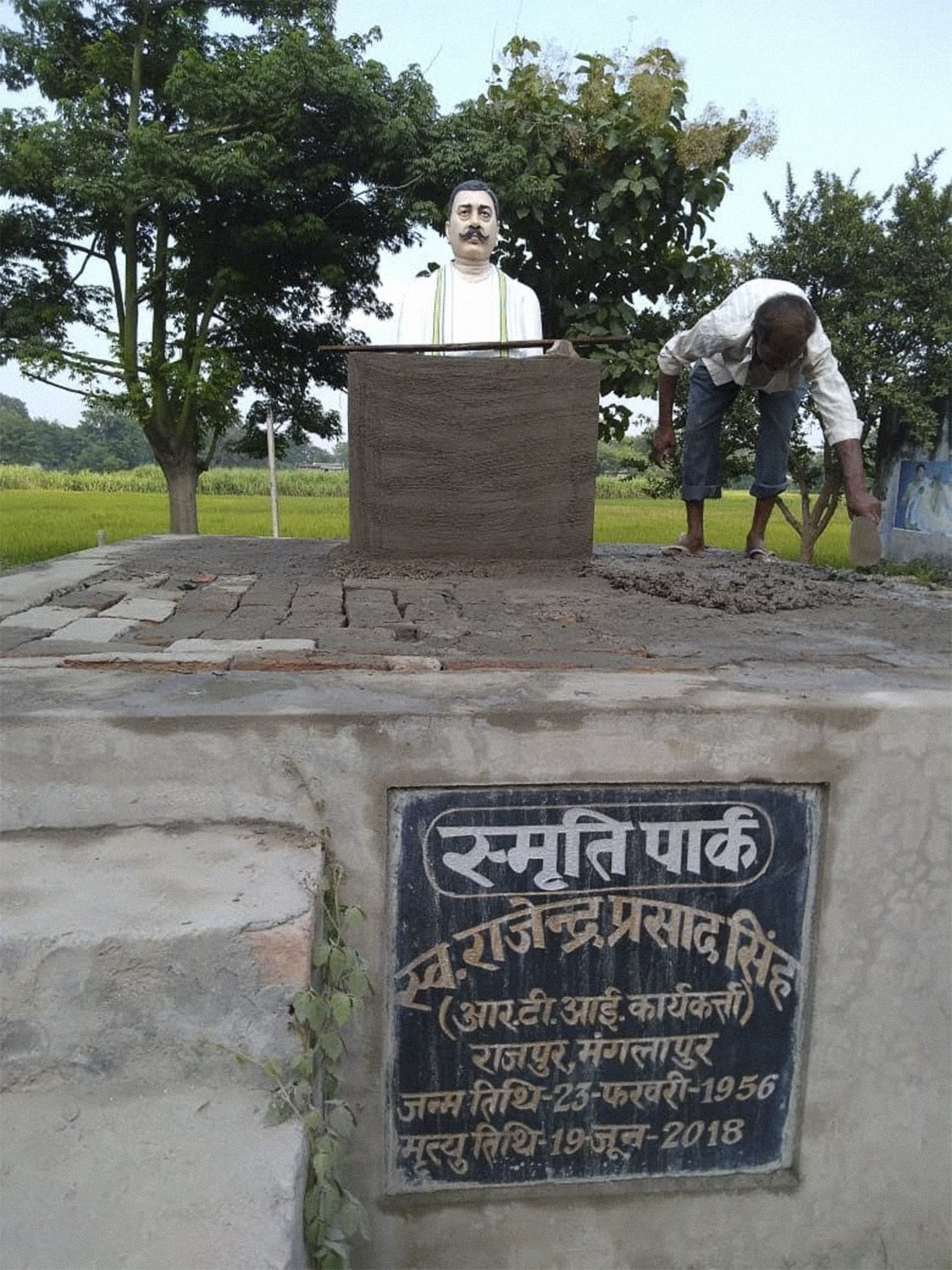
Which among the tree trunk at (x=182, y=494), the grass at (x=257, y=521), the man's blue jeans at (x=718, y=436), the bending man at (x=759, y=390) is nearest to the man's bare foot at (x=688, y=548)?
the bending man at (x=759, y=390)

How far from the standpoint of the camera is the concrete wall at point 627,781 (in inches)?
75.1

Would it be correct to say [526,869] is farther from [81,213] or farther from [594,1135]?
[81,213]

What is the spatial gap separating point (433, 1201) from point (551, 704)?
1.14m

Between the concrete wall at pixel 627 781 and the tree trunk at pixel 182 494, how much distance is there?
9522mm

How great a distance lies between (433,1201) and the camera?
222cm

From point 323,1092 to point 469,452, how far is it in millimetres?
2522

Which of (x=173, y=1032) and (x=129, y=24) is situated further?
(x=129, y=24)

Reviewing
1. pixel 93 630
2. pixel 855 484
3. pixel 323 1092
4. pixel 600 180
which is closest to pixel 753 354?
pixel 855 484

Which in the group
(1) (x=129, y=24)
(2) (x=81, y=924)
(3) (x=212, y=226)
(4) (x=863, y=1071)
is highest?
(1) (x=129, y=24)

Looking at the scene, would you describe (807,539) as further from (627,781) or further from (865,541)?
(627,781)

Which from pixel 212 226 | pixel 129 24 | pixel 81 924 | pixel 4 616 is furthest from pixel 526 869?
pixel 129 24

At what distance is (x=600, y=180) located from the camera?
933cm

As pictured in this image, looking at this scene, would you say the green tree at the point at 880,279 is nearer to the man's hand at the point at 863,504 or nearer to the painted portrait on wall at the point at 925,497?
the painted portrait on wall at the point at 925,497

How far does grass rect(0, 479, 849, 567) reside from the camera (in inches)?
390
